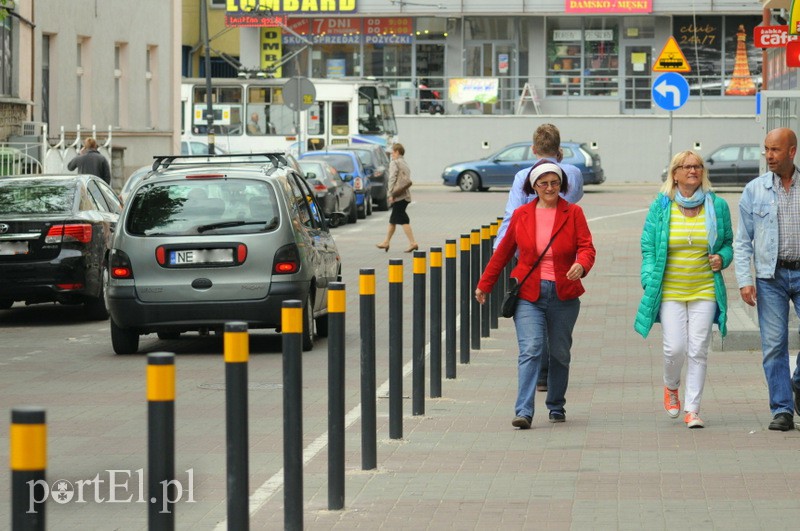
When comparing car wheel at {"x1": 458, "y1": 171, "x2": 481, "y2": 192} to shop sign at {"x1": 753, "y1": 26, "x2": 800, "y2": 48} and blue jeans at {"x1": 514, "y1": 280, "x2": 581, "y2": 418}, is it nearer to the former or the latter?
shop sign at {"x1": 753, "y1": 26, "x2": 800, "y2": 48}

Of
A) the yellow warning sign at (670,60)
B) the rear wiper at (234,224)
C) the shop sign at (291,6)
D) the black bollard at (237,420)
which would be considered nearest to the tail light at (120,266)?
the rear wiper at (234,224)

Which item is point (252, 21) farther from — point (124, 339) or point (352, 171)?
point (124, 339)

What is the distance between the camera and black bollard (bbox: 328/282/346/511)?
7453 millimetres

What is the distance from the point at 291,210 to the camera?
13.9m

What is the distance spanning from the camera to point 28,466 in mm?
4016

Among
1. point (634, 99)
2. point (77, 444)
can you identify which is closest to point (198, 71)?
point (634, 99)

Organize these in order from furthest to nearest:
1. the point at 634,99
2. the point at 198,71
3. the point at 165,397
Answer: the point at 198,71 < the point at 634,99 < the point at 165,397

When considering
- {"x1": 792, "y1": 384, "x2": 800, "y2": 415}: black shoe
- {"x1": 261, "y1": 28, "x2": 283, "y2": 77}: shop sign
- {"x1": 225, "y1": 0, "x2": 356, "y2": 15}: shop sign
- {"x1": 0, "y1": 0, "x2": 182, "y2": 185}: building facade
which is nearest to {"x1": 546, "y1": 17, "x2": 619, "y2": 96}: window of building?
{"x1": 225, "y1": 0, "x2": 356, "y2": 15}: shop sign

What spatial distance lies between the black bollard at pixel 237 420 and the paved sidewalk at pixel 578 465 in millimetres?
1182

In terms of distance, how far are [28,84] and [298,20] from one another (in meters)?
27.3

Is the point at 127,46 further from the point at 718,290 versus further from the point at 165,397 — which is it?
the point at 165,397

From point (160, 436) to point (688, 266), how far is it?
537 centimetres

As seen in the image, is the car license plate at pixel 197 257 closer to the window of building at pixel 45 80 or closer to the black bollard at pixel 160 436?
the black bollard at pixel 160 436

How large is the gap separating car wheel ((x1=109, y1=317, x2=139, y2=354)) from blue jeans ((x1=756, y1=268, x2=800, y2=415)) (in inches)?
241
